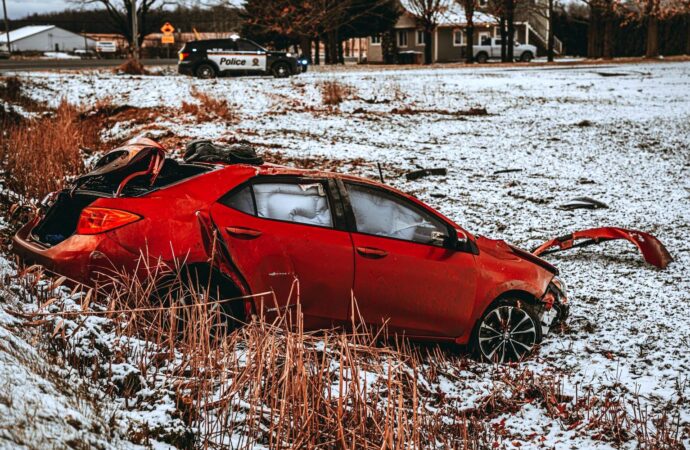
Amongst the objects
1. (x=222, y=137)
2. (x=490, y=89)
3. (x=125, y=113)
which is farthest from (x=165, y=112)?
(x=490, y=89)

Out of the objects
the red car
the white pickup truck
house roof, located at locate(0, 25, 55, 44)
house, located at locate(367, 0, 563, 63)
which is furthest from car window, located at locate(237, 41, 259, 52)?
house roof, located at locate(0, 25, 55, 44)

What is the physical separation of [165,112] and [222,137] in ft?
10.6

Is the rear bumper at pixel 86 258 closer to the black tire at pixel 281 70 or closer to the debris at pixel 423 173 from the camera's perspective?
the debris at pixel 423 173

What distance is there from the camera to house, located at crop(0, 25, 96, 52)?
115 meters

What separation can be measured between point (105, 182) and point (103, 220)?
2.58 feet

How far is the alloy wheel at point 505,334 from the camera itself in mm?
6480

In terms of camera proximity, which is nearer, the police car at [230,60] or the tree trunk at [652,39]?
the police car at [230,60]

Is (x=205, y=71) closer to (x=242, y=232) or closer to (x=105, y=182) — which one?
(x=105, y=182)

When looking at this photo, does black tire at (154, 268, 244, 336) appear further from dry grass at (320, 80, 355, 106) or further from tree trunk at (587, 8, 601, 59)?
tree trunk at (587, 8, 601, 59)

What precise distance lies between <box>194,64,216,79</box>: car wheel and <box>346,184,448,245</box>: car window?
2305cm

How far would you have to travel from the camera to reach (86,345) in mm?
4430

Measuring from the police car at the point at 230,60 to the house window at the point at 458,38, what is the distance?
39105 mm

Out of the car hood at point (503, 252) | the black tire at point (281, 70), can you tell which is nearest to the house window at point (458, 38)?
the black tire at point (281, 70)

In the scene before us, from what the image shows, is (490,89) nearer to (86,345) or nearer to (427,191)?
(427,191)
